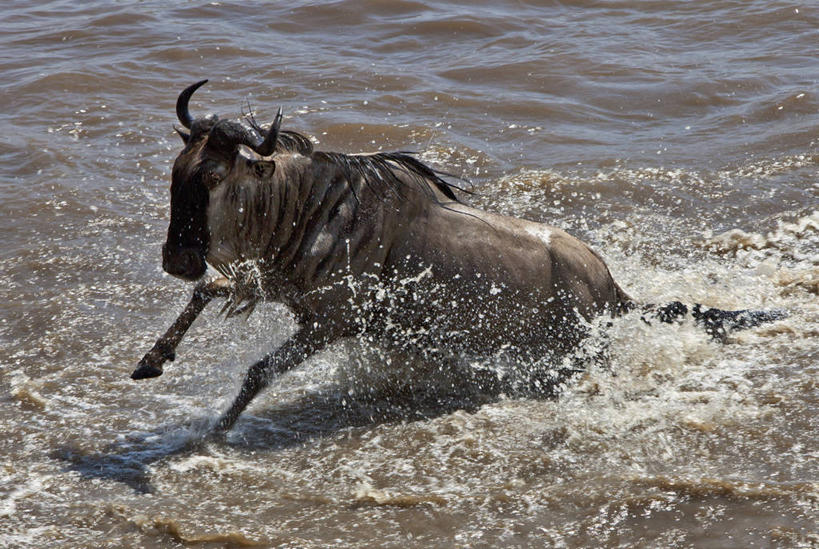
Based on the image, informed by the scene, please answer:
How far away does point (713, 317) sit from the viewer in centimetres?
615

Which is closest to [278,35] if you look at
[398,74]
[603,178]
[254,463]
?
[398,74]

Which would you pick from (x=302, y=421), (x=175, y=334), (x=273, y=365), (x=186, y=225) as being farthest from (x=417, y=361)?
(x=186, y=225)

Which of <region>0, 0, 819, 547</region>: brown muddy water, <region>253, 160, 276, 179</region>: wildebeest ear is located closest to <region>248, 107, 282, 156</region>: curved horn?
<region>253, 160, 276, 179</region>: wildebeest ear

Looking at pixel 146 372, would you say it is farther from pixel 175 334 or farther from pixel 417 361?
pixel 417 361

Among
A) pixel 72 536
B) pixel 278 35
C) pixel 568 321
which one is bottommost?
pixel 72 536

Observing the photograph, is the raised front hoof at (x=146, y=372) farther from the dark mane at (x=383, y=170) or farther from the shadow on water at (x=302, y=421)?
the dark mane at (x=383, y=170)

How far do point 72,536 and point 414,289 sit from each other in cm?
212

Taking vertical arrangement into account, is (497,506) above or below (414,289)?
below

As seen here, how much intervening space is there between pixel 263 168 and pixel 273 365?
0.99 m

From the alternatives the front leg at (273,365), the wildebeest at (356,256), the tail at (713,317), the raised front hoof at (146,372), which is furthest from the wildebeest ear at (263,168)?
the tail at (713,317)

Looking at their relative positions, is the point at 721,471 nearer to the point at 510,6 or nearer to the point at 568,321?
the point at 568,321

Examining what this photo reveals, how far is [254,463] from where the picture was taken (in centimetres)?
511

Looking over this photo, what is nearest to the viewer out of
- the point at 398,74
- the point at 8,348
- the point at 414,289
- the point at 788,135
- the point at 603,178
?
the point at 414,289

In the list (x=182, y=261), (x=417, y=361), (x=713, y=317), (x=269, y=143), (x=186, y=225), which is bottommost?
(x=417, y=361)
